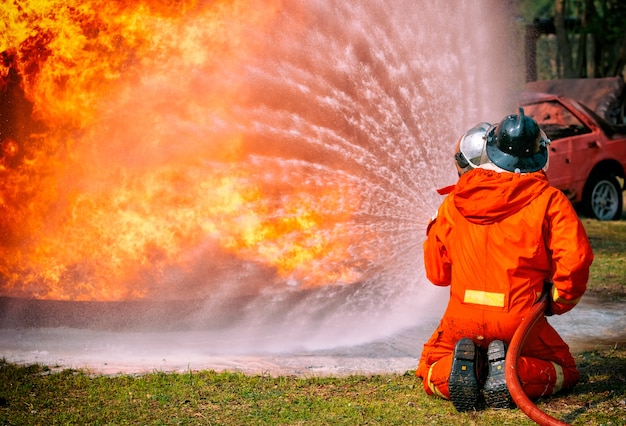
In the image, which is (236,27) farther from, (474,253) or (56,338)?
(474,253)

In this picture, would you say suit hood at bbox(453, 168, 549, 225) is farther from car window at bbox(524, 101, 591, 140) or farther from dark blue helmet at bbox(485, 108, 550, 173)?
car window at bbox(524, 101, 591, 140)

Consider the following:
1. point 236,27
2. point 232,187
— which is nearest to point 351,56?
point 236,27

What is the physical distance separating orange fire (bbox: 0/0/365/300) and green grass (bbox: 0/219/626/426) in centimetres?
185

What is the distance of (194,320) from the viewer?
6582 millimetres

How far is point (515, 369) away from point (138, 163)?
Result: 459 centimetres

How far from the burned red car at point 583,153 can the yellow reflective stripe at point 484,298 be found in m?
7.63

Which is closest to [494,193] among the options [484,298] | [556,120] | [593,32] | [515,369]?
[484,298]

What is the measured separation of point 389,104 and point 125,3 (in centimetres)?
→ 287

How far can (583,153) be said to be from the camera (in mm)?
12094

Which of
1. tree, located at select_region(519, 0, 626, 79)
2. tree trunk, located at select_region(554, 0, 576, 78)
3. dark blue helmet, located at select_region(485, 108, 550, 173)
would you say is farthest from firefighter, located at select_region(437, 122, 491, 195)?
tree trunk, located at select_region(554, 0, 576, 78)

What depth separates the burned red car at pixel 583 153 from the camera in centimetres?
1192

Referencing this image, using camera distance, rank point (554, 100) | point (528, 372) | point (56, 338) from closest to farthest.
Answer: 1. point (528, 372)
2. point (56, 338)
3. point (554, 100)

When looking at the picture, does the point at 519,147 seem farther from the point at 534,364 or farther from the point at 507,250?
the point at 534,364

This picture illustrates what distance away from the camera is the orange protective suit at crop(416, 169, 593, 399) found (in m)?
4.38
